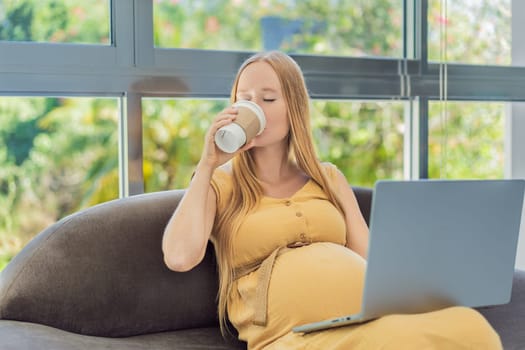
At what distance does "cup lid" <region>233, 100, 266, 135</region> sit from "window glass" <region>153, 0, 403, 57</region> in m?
0.86

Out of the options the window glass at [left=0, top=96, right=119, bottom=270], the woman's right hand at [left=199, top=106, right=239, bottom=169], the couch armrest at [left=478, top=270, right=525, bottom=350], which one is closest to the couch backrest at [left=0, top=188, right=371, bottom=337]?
the woman's right hand at [left=199, top=106, right=239, bottom=169]

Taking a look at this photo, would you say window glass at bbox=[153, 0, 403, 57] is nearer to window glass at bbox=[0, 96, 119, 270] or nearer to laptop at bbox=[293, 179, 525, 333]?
window glass at bbox=[0, 96, 119, 270]

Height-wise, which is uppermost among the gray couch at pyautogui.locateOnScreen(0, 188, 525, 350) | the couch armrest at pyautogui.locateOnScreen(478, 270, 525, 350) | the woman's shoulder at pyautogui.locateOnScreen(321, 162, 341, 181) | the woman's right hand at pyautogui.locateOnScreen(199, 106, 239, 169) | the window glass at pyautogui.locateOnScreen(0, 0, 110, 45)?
the window glass at pyautogui.locateOnScreen(0, 0, 110, 45)

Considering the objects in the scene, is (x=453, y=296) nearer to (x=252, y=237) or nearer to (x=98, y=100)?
(x=252, y=237)

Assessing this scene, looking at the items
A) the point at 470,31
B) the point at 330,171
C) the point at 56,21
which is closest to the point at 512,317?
the point at 330,171

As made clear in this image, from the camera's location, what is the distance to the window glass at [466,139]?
10.5ft

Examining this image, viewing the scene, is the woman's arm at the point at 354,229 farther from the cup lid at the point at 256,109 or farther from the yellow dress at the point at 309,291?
the cup lid at the point at 256,109

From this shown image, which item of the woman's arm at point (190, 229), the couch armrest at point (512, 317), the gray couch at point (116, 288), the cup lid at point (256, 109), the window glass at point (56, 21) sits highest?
the window glass at point (56, 21)

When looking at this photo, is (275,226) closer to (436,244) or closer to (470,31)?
(436,244)

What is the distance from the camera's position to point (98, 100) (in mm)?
2590

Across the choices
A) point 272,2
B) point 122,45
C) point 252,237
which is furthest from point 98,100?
point 252,237

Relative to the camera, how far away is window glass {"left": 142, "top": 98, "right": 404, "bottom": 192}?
2.69 m

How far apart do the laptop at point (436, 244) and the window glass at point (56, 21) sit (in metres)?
1.38

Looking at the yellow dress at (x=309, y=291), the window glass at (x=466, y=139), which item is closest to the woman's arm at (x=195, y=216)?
the yellow dress at (x=309, y=291)
